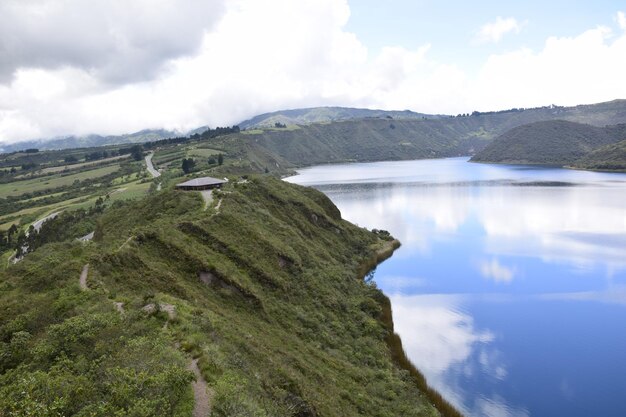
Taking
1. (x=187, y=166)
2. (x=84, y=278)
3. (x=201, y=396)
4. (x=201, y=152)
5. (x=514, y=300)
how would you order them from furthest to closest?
(x=201, y=152), (x=187, y=166), (x=514, y=300), (x=84, y=278), (x=201, y=396)

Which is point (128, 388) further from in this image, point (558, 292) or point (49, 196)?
point (49, 196)

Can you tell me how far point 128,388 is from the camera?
590 inches

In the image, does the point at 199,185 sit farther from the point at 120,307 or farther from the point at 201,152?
the point at 201,152

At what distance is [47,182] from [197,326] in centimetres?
16305

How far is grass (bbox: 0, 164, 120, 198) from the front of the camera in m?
142

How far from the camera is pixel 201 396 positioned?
650 inches

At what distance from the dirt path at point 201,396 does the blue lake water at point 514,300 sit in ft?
86.0

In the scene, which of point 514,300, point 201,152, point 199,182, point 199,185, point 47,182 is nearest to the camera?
point 514,300

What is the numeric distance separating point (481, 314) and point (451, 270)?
57.0ft

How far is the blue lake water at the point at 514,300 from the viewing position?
36438 millimetres

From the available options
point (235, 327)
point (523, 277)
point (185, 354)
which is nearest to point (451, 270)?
point (523, 277)

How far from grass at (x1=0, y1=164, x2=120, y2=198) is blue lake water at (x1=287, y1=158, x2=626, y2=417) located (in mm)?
106232

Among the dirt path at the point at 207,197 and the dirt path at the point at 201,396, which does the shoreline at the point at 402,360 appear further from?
the dirt path at the point at 207,197

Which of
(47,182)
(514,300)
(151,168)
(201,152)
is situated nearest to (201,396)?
(514,300)
